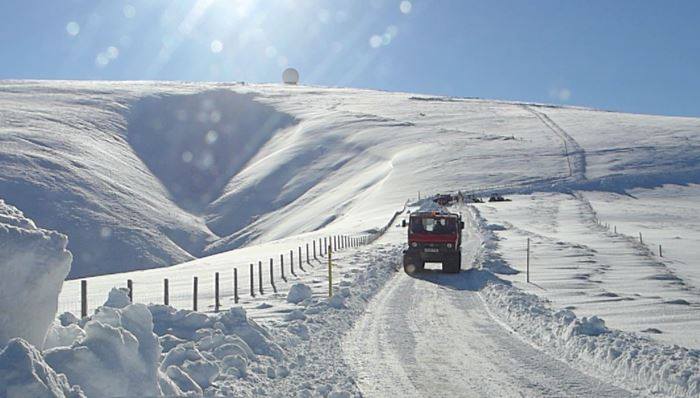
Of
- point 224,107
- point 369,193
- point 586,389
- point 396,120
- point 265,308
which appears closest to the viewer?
point 586,389

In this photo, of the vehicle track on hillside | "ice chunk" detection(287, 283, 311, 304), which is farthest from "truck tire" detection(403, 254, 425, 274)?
the vehicle track on hillside

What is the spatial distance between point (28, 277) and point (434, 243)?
21.4m

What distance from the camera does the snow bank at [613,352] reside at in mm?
9844

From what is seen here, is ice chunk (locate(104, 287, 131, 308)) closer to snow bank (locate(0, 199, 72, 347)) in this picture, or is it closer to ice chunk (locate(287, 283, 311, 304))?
snow bank (locate(0, 199, 72, 347))

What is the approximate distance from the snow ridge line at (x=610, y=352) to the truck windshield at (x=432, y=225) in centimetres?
1151

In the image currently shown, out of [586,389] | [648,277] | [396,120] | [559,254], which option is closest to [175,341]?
[586,389]

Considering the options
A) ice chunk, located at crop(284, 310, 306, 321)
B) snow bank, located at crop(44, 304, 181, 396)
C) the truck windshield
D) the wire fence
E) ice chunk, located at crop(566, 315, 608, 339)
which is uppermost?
the truck windshield

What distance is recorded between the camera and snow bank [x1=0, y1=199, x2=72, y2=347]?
7918 millimetres

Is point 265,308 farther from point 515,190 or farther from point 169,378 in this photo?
point 515,190

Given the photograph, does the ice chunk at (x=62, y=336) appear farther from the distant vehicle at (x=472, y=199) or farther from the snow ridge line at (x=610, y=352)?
the distant vehicle at (x=472, y=199)

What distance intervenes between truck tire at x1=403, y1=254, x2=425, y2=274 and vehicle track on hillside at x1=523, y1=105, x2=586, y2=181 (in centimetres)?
6053

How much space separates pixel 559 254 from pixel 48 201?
63.5 m

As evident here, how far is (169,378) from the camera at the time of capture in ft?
28.3

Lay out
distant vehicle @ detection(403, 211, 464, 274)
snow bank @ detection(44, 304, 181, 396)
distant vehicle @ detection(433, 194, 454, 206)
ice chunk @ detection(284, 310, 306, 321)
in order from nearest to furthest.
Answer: snow bank @ detection(44, 304, 181, 396)
ice chunk @ detection(284, 310, 306, 321)
distant vehicle @ detection(403, 211, 464, 274)
distant vehicle @ detection(433, 194, 454, 206)
